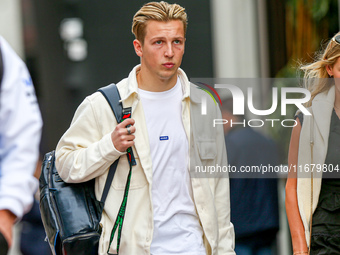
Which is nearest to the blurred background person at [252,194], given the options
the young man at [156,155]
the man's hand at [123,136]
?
the young man at [156,155]

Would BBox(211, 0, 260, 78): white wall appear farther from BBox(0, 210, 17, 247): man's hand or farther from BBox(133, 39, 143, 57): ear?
BBox(0, 210, 17, 247): man's hand

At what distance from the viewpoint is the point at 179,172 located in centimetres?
402

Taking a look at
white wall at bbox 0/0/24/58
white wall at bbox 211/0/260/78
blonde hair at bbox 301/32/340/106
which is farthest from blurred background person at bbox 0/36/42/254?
white wall at bbox 0/0/24/58

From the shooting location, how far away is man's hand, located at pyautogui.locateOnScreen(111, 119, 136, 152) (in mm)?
3857

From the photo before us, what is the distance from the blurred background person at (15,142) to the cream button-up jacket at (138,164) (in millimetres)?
1242

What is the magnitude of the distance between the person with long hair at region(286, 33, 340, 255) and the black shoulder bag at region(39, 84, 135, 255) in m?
0.99

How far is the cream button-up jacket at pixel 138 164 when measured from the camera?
3.94 m

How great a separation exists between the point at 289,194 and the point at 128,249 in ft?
3.33

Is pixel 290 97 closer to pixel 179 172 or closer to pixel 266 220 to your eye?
pixel 179 172

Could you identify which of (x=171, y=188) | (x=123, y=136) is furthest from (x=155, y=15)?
(x=171, y=188)

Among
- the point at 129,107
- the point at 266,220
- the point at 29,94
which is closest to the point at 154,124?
the point at 129,107

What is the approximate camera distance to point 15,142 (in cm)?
261

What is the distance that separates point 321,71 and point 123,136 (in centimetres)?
129

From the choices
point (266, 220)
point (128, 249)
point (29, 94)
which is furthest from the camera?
point (266, 220)
